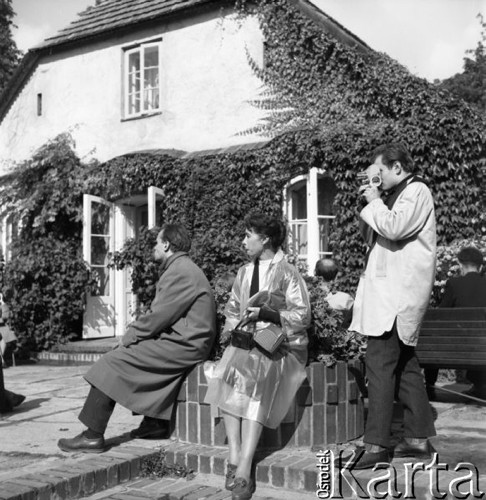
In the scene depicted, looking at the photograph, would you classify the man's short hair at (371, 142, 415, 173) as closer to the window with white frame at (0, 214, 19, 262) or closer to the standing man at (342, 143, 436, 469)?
the standing man at (342, 143, 436, 469)

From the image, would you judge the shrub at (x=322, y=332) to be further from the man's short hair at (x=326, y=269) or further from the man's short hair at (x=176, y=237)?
the man's short hair at (x=326, y=269)

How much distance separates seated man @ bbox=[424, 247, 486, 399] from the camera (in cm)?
723

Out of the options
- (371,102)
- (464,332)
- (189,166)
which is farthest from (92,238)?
(464,332)

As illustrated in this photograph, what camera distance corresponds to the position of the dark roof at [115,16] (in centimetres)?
1351

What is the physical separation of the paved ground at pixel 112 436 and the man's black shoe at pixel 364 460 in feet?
0.31

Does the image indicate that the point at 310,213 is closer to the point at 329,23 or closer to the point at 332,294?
the point at 329,23

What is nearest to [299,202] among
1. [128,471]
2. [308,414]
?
[308,414]

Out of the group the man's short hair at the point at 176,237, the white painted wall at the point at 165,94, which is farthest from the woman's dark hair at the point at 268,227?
the white painted wall at the point at 165,94

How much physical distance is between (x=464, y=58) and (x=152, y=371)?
32.2 meters

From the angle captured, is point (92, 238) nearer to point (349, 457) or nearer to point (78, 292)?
point (78, 292)

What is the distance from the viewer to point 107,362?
17.2 feet

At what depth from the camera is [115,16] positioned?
572 inches

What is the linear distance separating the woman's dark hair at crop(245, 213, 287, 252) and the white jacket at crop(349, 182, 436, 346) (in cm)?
66

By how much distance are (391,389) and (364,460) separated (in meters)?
0.44
